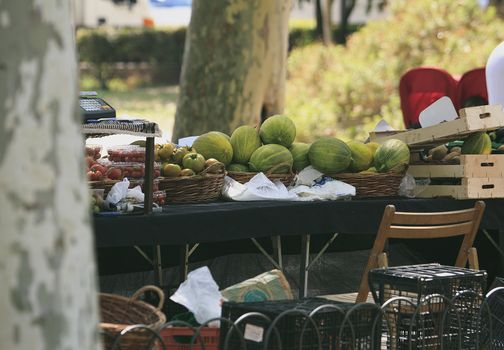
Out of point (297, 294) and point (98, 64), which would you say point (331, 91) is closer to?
point (297, 294)

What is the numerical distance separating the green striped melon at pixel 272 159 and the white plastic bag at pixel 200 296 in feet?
4.35

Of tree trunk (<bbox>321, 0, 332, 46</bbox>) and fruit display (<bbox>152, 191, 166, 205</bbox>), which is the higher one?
tree trunk (<bbox>321, 0, 332, 46</bbox>)

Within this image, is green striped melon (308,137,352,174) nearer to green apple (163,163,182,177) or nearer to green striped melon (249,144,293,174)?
green striped melon (249,144,293,174)

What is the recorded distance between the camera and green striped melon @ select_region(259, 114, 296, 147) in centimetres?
578

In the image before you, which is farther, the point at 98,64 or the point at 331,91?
the point at 98,64

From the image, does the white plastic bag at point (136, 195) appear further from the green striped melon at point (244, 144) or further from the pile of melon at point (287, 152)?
the green striped melon at point (244, 144)

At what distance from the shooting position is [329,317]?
416cm

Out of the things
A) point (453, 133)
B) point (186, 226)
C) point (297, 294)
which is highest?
point (453, 133)

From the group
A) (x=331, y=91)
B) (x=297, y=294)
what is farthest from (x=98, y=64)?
(x=297, y=294)

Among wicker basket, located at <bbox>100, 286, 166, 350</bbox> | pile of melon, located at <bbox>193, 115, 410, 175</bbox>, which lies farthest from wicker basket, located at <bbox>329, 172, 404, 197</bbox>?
wicker basket, located at <bbox>100, 286, 166, 350</bbox>

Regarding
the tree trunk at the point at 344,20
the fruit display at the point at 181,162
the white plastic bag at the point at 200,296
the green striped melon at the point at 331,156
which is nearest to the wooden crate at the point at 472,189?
the green striped melon at the point at 331,156

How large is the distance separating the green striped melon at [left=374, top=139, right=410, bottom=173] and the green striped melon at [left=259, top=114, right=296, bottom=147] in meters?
0.46

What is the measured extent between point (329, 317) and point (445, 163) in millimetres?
1975

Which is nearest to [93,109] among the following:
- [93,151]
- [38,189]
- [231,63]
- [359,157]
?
[93,151]
